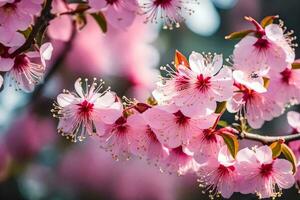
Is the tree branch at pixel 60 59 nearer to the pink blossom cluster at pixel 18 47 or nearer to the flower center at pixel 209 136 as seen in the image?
the pink blossom cluster at pixel 18 47

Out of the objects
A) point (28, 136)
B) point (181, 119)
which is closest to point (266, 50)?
point (181, 119)

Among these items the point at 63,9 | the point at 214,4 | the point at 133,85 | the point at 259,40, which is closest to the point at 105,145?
the point at 259,40

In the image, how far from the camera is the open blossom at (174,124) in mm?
1406

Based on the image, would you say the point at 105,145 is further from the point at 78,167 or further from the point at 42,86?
the point at 78,167

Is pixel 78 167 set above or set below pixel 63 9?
below

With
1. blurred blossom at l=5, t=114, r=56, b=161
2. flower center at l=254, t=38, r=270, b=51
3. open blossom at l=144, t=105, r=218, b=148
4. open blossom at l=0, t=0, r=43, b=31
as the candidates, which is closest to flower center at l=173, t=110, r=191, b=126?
open blossom at l=144, t=105, r=218, b=148

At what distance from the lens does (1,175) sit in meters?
2.82

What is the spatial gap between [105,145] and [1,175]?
141cm

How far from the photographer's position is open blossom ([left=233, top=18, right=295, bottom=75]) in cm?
151

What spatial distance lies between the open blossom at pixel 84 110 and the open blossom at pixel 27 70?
0.24ft

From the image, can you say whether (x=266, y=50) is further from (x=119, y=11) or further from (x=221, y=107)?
(x=119, y=11)

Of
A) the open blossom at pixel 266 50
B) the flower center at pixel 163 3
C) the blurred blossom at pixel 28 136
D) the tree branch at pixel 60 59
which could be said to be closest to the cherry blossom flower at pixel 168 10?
the flower center at pixel 163 3

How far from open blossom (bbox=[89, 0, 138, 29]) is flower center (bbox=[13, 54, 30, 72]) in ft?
0.63

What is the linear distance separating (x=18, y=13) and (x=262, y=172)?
0.56 metres
